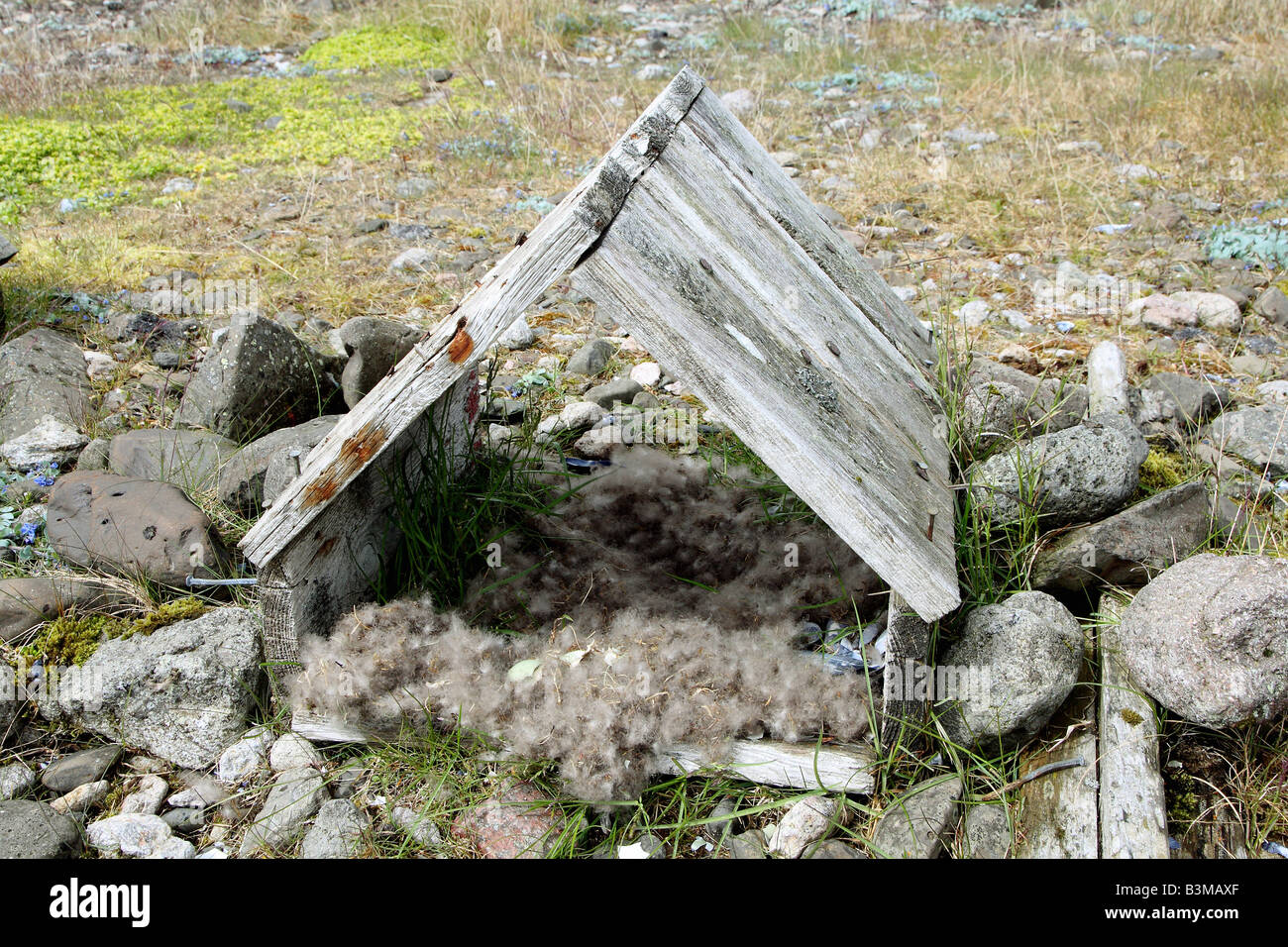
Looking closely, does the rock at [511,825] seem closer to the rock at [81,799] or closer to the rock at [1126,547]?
the rock at [81,799]

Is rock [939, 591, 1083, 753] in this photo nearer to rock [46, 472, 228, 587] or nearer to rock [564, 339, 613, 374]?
rock [46, 472, 228, 587]

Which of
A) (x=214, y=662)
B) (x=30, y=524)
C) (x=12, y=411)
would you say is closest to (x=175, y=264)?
(x=12, y=411)

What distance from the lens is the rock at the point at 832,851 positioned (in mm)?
2369

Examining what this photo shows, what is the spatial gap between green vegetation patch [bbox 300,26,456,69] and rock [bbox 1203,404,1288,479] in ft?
26.7

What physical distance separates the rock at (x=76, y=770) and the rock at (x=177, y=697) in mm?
72

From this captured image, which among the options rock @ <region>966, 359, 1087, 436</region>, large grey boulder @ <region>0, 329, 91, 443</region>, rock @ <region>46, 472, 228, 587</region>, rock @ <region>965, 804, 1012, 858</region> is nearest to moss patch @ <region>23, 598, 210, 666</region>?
rock @ <region>46, 472, 228, 587</region>

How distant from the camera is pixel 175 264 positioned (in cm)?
576

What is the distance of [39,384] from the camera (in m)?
4.19

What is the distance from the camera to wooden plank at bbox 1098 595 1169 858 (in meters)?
2.21

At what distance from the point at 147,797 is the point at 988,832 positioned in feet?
7.12

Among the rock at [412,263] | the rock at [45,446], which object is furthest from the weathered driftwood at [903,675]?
the rock at [412,263]

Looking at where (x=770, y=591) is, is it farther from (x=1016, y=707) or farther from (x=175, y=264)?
(x=175, y=264)

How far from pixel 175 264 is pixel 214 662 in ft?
12.4

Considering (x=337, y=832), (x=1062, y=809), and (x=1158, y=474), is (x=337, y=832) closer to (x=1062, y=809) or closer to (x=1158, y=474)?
(x=1062, y=809)
